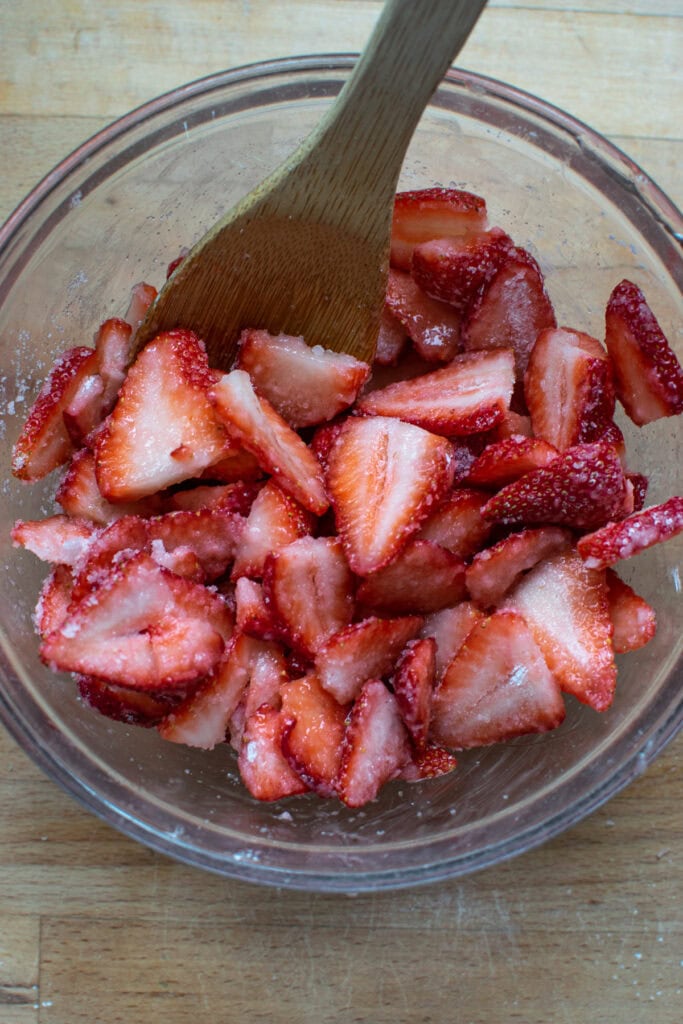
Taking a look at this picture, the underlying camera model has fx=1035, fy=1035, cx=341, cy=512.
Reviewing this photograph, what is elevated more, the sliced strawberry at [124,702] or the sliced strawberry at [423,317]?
the sliced strawberry at [423,317]

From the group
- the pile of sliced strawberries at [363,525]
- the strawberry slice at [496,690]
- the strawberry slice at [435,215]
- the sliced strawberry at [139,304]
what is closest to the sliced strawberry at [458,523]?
the pile of sliced strawberries at [363,525]

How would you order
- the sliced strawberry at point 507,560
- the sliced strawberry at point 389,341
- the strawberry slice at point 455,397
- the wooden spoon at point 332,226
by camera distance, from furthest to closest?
the sliced strawberry at point 389,341, the strawberry slice at point 455,397, the sliced strawberry at point 507,560, the wooden spoon at point 332,226

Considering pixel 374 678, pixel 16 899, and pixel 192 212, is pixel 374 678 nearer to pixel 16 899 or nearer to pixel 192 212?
pixel 16 899

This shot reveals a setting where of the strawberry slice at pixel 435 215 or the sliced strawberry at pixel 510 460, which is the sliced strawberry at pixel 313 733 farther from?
the strawberry slice at pixel 435 215

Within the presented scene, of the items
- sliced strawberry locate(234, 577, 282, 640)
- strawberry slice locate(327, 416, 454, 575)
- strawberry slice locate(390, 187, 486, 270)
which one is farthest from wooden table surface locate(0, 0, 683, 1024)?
strawberry slice locate(390, 187, 486, 270)

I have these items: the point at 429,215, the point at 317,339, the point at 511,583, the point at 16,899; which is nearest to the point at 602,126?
the point at 429,215

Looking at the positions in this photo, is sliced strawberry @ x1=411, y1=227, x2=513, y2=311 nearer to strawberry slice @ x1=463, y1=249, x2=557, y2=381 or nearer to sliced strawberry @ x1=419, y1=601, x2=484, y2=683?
strawberry slice @ x1=463, y1=249, x2=557, y2=381
